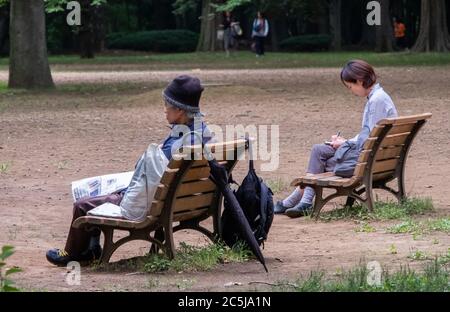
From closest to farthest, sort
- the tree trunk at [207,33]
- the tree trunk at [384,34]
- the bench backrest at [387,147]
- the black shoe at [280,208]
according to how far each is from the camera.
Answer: the bench backrest at [387,147] < the black shoe at [280,208] < the tree trunk at [384,34] < the tree trunk at [207,33]

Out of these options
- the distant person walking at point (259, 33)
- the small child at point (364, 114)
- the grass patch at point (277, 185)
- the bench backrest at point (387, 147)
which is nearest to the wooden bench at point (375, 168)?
the bench backrest at point (387, 147)

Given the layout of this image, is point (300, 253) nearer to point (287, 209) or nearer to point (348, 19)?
point (287, 209)

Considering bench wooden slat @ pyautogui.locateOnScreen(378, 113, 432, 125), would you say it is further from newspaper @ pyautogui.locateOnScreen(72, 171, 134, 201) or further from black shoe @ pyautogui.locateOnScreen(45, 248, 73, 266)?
black shoe @ pyautogui.locateOnScreen(45, 248, 73, 266)

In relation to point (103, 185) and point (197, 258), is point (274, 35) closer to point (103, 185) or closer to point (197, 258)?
point (103, 185)

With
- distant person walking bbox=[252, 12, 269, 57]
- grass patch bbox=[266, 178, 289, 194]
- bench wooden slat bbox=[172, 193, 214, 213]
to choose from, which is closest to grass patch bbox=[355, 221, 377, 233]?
bench wooden slat bbox=[172, 193, 214, 213]

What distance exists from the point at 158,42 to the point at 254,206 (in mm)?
51405

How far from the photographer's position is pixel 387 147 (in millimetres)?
9977

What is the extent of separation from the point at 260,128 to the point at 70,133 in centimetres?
291

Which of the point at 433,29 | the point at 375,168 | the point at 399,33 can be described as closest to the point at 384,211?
the point at 375,168

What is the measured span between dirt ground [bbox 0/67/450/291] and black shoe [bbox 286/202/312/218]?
77 millimetres

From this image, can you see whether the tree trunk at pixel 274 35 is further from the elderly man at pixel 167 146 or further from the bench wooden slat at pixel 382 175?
the elderly man at pixel 167 146

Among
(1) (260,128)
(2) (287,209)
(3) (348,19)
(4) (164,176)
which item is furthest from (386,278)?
(3) (348,19)

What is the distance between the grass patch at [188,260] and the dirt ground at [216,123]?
134 millimetres

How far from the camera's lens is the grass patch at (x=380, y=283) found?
233 inches
